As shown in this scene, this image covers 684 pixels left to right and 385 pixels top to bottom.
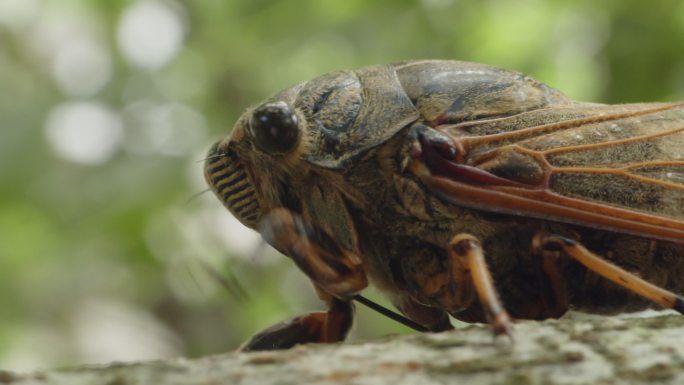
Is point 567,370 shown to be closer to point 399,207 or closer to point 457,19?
point 399,207

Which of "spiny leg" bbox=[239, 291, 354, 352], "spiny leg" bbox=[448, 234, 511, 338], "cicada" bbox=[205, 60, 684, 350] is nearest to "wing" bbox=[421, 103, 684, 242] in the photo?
"cicada" bbox=[205, 60, 684, 350]

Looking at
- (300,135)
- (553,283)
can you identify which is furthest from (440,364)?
(300,135)

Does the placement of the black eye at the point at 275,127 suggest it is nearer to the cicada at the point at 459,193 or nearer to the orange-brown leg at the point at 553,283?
the cicada at the point at 459,193

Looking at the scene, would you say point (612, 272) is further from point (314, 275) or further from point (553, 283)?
point (314, 275)

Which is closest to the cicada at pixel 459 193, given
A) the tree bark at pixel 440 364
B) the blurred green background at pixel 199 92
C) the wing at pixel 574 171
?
the wing at pixel 574 171

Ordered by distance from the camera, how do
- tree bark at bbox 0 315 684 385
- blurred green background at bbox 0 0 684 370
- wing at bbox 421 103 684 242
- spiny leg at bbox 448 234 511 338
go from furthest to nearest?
blurred green background at bbox 0 0 684 370 < wing at bbox 421 103 684 242 < spiny leg at bbox 448 234 511 338 < tree bark at bbox 0 315 684 385

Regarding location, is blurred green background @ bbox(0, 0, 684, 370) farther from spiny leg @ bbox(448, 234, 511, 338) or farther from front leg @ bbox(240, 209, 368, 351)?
spiny leg @ bbox(448, 234, 511, 338)
